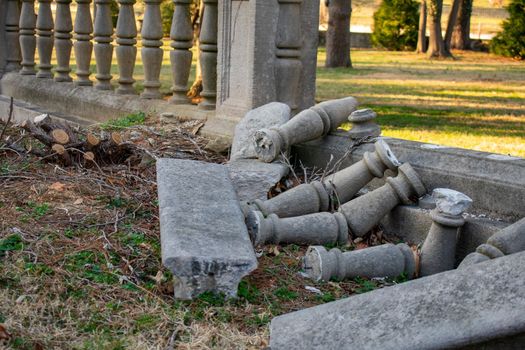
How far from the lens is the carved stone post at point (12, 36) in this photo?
960cm

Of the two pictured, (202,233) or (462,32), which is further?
(462,32)

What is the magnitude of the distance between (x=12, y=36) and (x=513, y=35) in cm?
1929

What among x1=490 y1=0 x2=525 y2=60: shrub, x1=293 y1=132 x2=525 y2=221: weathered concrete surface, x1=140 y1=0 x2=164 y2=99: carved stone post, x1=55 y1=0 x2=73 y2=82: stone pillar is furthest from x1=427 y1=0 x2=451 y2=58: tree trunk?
x1=293 y1=132 x2=525 y2=221: weathered concrete surface

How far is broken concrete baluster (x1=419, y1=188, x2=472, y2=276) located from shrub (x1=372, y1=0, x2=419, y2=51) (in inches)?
967

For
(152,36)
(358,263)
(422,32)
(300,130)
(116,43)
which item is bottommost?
(358,263)

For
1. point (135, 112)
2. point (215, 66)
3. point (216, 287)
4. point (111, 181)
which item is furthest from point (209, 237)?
point (135, 112)

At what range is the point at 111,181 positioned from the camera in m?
5.33

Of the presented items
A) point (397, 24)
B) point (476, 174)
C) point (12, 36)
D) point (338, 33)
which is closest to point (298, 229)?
point (476, 174)

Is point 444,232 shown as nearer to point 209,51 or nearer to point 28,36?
point 209,51

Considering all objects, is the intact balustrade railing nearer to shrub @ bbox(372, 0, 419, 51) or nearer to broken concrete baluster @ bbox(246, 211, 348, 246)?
broken concrete baluster @ bbox(246, 211, 348, 246)

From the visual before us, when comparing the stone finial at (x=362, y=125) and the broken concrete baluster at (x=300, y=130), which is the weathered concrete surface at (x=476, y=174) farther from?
the broken concrete baluster at (x=300, y=130)

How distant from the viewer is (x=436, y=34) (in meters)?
24.4

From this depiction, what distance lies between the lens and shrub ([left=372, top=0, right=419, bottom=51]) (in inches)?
1108

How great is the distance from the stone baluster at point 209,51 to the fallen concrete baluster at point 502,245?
3325 millimetres
